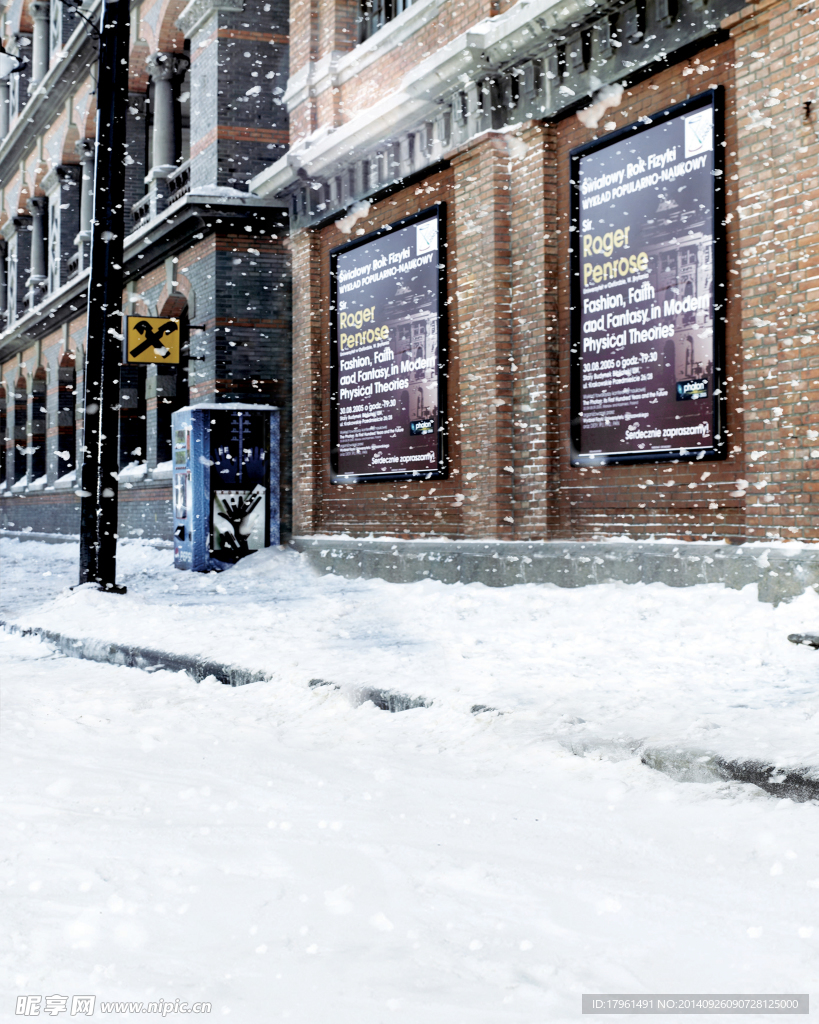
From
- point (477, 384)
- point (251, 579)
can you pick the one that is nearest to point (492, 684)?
point (477, 384)

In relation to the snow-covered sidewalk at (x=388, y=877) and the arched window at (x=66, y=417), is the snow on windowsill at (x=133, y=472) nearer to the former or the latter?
the arched window at (x=66, y=417)

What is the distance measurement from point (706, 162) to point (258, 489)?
29.2 ft

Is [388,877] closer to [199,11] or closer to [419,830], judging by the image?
[419,830]

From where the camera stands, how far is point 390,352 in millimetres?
14625

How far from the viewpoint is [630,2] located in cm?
1067

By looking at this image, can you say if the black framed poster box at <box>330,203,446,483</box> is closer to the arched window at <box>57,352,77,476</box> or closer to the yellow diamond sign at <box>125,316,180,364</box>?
the yellow diamond sign at <box>125,316,180,364</box>

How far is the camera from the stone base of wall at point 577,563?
8898 millimetres

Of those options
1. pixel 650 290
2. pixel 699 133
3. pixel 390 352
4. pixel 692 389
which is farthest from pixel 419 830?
pixel 390 352

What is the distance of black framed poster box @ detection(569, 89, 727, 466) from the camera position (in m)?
9.98

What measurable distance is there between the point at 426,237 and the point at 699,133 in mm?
4413

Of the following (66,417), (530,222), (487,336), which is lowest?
(487,336)

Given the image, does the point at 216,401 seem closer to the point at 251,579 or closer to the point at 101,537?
the point at 251,579

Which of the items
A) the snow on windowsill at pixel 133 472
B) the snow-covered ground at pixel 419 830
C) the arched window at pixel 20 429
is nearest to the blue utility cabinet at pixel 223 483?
the snow on windowsill at pixel 133 472

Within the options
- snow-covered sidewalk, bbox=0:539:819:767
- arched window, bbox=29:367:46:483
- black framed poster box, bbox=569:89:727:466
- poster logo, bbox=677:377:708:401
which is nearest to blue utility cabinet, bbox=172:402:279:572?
snow-covered sidewalk, bbox=0:539:819:767
